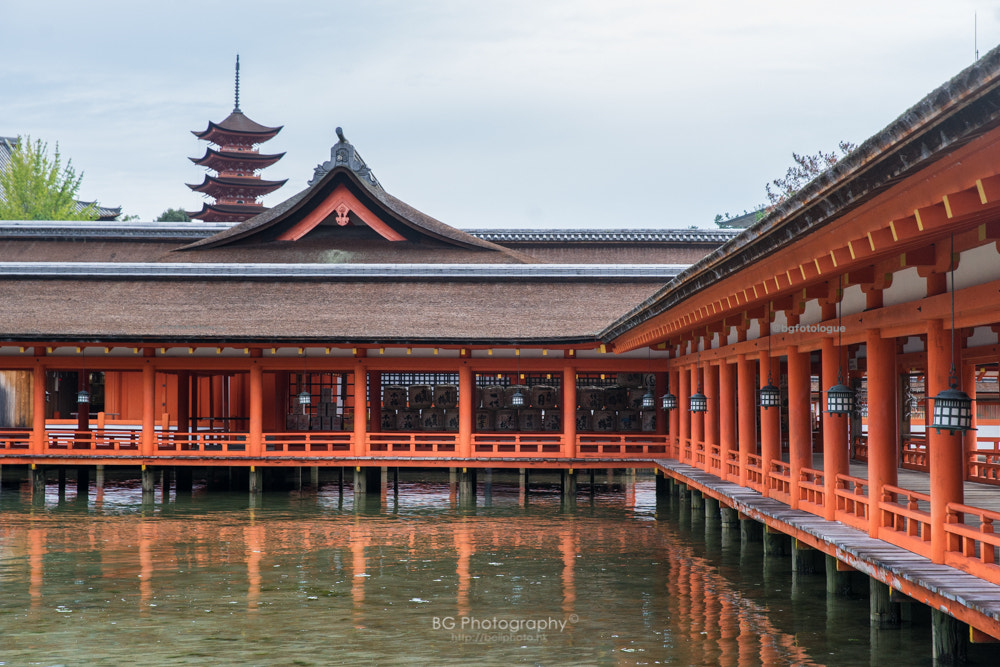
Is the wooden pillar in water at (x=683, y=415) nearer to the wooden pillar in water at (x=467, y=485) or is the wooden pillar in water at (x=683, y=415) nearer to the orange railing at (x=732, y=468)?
the orange railing at (x=732, y=468)

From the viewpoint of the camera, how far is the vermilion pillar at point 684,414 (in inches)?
950

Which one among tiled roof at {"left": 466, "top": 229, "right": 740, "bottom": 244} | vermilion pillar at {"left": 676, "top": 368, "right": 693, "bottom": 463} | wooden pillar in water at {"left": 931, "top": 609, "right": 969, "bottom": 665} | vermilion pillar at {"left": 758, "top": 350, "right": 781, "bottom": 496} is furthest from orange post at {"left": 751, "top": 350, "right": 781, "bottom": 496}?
tiled roof at {"left": 466, "top": 229, "right": 740, "bottom": 244}

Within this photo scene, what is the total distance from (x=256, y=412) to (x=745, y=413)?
→ 12517 millimetres

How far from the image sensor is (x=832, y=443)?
44.9 feet

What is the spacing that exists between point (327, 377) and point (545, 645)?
1013 inches

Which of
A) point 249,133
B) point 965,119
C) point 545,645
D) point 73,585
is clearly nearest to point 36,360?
point 73,585

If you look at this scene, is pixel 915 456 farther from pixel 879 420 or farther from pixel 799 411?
pixel 879 420

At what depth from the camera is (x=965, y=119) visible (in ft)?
19.5

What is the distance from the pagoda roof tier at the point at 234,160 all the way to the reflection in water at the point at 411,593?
4267 centimetres

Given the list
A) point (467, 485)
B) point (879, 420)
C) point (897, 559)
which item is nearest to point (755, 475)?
point (879, 420)

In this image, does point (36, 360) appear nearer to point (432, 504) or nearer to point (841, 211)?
point (432, 504)

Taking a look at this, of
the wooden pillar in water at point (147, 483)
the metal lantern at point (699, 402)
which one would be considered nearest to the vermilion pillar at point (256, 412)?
the wooden pillar in water at point (147, 483)

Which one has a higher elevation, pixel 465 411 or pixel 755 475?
pixel 465 411

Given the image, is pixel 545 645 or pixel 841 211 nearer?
pixel 841 211
